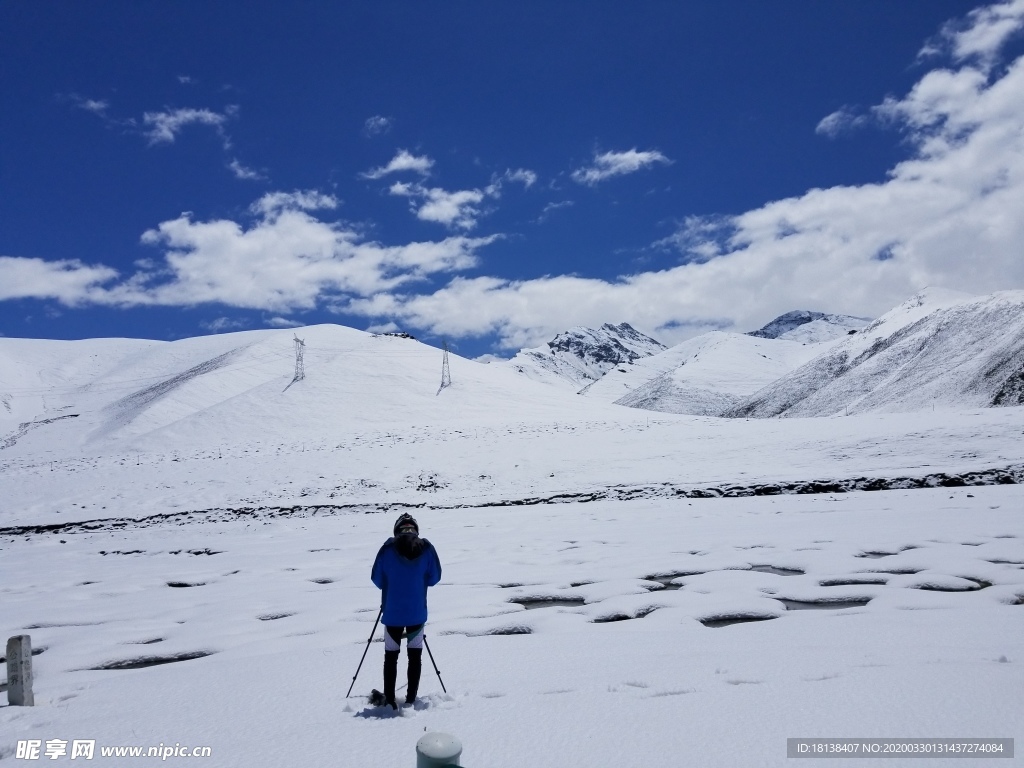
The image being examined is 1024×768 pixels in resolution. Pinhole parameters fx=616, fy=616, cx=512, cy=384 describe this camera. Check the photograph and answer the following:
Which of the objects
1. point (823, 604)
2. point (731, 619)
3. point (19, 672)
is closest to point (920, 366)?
point (823, 604)

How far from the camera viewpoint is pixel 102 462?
38.2 metres

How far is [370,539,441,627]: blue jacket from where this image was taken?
6281mm

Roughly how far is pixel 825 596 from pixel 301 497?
22.3 metres

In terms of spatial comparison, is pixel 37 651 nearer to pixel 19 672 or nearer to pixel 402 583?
pixel 19 672

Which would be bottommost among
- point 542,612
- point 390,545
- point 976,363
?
point 542,612

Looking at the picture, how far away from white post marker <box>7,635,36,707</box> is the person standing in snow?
3.86 m

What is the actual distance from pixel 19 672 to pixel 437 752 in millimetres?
5884

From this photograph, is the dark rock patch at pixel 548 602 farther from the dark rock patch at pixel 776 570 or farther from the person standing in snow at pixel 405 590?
the person standing in snow at pixel 405 590

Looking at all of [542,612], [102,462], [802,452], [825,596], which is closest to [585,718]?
[542,612]

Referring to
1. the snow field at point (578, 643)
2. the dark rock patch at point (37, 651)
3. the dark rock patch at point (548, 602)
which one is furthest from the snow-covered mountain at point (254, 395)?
the dark rock patch at point (548, 602)

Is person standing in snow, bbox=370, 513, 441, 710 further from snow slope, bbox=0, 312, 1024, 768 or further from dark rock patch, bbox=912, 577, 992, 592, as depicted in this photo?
dark rock patch, bbox=912, 577, 992, 592

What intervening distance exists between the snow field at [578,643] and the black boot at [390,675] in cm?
17

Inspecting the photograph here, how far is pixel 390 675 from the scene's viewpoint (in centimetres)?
607

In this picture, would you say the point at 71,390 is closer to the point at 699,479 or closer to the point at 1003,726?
the point at 699,479
